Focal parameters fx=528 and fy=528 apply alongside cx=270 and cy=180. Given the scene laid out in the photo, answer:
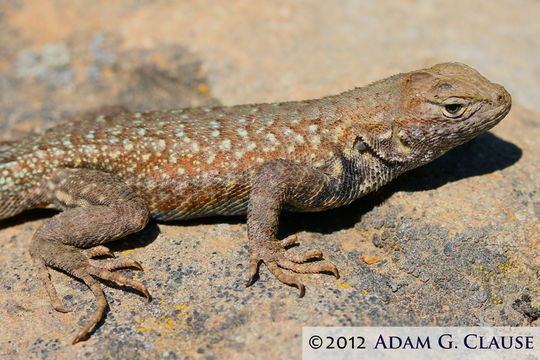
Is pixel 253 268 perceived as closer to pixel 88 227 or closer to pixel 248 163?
pixel 248 163

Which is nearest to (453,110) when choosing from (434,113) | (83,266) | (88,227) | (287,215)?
(434,113)

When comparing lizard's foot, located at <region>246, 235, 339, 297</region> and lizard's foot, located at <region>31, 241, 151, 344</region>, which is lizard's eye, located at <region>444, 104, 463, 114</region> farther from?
lizard's foot, located at <region>31, 241, 151, 344</region>

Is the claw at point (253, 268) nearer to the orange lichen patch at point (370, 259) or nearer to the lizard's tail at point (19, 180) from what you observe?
the orange lichen patch at point (370, 259)

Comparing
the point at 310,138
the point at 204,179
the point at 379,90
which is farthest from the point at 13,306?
the point at 379,90

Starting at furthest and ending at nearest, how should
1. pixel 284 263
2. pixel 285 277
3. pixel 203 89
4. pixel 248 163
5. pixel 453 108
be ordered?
pixel 203 89 → pixel 248 163 → pixel 453 108 → pixel 284 263 → pixel 285 277

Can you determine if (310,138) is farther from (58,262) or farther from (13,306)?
(13,306)

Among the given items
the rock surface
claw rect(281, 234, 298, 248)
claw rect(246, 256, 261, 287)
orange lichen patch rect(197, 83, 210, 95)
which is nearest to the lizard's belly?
the rock surface
